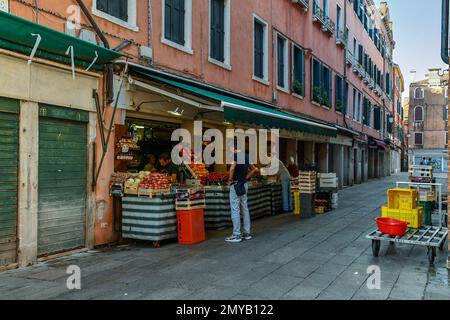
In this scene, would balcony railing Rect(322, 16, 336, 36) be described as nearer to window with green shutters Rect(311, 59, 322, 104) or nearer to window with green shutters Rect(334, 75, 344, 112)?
window with green shutters Rect(311, 59, 322, 104)

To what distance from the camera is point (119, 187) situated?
792 centimetres

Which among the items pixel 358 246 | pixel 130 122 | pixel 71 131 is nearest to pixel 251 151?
pixel 130 122

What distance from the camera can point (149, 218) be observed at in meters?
7.61

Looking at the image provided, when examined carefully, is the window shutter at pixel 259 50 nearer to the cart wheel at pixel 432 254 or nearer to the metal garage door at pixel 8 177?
the cart wheel at pixel 432 254

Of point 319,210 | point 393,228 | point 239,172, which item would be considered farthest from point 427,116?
point 393,228

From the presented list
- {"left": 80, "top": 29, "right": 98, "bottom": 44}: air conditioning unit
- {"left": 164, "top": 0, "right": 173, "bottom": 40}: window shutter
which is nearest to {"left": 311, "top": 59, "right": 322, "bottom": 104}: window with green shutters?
{"left": 164, "top": 0, "right": 173, "bottom": 40}: window shutter

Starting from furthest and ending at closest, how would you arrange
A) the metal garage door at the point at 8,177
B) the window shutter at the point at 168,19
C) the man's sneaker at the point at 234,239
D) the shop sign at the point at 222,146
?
the shop sign at the point at 222,146 < the window shutter at the point at 168,19 < the man's sneaker at the point at 234,239 < the metal garage door at the point at 8,177

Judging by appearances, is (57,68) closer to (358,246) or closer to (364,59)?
(358,246)

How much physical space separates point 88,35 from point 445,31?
18.2 ft

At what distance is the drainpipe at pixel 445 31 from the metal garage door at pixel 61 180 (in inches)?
226

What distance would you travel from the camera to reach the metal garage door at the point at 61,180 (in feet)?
22.2

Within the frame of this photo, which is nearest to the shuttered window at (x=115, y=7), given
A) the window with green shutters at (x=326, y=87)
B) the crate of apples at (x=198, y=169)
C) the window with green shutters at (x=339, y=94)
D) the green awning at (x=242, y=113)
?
the green awning at (x=242, y=113)

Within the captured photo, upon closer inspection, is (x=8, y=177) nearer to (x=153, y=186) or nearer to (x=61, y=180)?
(x=61, y=180)

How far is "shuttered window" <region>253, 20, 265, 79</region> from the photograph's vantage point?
14.2m
